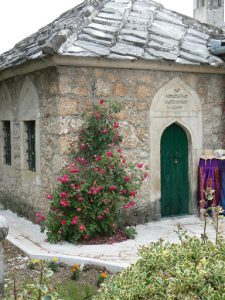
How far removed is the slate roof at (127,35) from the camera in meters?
6.67

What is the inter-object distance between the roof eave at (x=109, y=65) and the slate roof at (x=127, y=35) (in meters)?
0.10

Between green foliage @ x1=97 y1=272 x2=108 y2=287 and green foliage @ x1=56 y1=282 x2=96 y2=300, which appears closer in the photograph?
green foliage @ x1=56 y1=282 x2=96 y2=300

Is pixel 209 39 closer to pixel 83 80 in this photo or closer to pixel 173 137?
pixel 173 137

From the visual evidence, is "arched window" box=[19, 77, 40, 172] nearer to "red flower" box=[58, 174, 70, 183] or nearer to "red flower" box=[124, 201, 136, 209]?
"red flower" box=[58, 174, 70, 183]

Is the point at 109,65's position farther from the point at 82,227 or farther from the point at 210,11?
the point at 210,11

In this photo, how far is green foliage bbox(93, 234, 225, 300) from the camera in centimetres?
277

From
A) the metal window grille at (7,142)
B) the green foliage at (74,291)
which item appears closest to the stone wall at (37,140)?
the metal window grille at (7,142)

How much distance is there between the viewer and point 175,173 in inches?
314

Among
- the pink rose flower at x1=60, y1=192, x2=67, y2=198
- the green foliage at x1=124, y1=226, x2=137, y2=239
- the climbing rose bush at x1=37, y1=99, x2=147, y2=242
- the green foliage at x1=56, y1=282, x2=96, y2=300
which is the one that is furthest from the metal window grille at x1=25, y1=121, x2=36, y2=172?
the green foliage at x1=56, y1=282, x2=96, y2=300

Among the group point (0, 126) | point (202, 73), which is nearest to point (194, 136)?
point (202, 73)

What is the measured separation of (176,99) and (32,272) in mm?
3750

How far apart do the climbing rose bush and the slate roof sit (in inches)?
34.5

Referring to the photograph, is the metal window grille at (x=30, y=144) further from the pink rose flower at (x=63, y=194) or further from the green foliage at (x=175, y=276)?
the green foliage at (x=175, y=276)

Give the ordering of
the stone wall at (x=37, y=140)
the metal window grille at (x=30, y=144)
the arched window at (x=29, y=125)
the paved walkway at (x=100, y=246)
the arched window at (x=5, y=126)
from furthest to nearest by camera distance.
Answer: the arched window at (x=5, y=126) < the metal window grille at (x=30, y=144) < the arched window at (x=29, y=125) < the stone wall at (x=37, y=140) < the paved walkway at (x=100, y=246)
